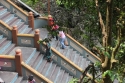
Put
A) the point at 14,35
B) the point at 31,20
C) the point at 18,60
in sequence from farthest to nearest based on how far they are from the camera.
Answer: the point at 31,20 < the point at 14,35 < the point at 18,60

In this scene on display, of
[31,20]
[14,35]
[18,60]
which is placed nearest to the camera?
[18,60]

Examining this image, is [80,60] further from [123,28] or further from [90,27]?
[123,28]

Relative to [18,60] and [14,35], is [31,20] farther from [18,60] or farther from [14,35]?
[18,60]

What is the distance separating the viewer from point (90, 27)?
5715 mm

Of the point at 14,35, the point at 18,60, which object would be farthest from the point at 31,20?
the point at 18,60

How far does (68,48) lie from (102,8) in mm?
8653

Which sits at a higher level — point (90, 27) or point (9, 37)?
point (90, 27)

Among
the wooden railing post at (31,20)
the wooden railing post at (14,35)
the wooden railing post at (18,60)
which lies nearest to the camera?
the wooden railing post at (18,60)

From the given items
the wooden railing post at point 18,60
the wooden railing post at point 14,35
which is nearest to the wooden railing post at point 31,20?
the wooden railing post at point 14,35

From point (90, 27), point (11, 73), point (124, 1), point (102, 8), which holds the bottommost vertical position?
point (11, 73)

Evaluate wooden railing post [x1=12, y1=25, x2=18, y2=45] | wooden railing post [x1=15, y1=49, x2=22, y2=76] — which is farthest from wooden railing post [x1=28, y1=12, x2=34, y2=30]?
wooden railing post [x1=15, y1=49, x2=22, y2=76]

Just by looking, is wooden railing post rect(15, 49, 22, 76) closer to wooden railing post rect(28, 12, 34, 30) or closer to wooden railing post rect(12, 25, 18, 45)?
wooden railing post rect(12, 25, 18, 45)

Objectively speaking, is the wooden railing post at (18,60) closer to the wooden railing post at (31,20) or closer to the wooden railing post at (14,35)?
the wooden railing post at (14,35)

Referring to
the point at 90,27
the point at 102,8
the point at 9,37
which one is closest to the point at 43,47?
the point at 9,37
